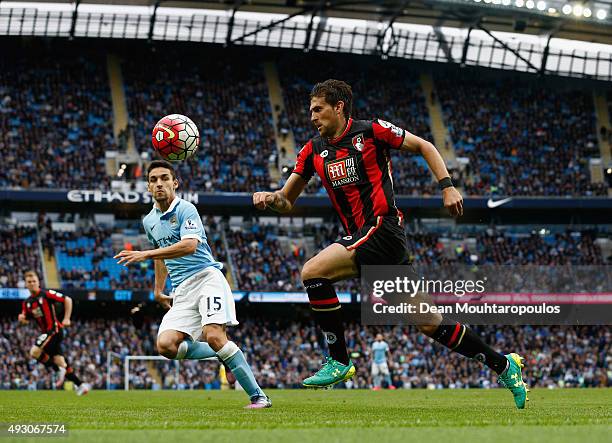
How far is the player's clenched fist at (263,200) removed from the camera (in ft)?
27.7

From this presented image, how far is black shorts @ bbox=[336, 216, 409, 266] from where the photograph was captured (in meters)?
8.09

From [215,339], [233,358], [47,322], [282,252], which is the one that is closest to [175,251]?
[215,339]

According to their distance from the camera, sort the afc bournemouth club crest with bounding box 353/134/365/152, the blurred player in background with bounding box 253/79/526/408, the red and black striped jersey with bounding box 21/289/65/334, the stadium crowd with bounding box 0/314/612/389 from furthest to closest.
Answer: the stadium crowd with bounding box 0/314/612/389 < the red and black striped jersey with bounding box 21/289/65/334 < the afc bournemouth club crest with bounding box 353/134/365/152 < the blurred player in background with bounding box 253/79/526/408

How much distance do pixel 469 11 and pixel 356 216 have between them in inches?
1550

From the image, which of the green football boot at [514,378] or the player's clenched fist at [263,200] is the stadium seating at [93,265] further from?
the green football boot at [514,378]

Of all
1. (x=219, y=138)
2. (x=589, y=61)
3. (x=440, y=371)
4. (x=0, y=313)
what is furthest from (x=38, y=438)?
(x=589, y=61)

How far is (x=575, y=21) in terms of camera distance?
4609 centimetres

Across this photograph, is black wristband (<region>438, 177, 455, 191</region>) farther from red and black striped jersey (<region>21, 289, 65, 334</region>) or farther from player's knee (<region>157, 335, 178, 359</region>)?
red and black striped jersey (<region>21, 289, 65, 334</region>)

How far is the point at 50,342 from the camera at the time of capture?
61.3ft

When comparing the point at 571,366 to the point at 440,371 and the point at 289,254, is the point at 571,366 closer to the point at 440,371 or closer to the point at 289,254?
the point at 440,371

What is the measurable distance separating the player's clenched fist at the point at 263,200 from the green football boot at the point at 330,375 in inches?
61.4

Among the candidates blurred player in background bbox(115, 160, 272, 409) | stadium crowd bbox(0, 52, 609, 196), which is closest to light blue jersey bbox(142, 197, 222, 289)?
blurred player in background bbox(115, 160, 272, 409)

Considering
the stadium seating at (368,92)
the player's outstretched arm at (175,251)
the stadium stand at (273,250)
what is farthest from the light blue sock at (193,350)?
the stadium seating at (368,92)

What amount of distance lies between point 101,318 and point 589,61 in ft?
105
